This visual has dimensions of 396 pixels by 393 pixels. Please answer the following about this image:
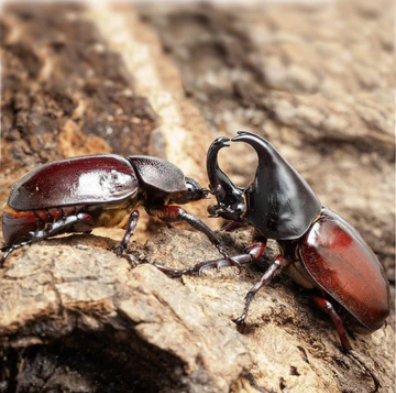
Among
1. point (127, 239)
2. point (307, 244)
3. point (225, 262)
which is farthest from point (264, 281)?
point (127, 239)

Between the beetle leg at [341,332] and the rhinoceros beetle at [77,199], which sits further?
the beetle leg at [341,332]

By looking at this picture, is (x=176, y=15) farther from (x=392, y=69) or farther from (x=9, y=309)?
(x=9, y=309)

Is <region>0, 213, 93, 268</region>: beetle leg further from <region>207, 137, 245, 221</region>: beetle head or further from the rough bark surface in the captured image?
<region>207, 137, 245, 221</region>: beetle head

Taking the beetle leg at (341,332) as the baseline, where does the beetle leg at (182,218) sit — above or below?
above

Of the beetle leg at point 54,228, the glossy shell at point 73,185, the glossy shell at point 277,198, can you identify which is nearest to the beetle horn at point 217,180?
the glossy shell at point 277,198

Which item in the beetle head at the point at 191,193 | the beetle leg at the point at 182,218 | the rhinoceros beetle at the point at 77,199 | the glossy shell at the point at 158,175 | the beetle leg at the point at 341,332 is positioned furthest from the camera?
the beetle head at the point at 191,193

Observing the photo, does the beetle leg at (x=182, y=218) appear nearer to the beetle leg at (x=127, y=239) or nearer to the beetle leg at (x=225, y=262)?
the beetle leg at (x=225, y=262)
